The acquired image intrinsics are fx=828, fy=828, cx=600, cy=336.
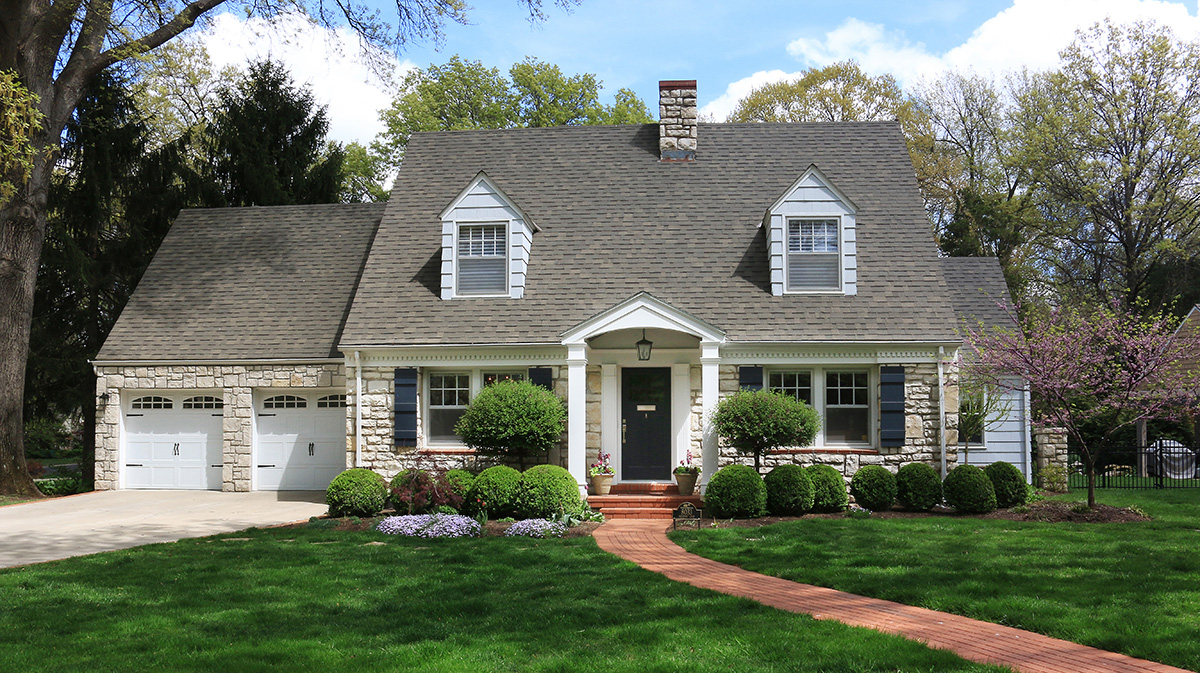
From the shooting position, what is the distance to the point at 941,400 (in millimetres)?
14180

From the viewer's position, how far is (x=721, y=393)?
14648 millimetres

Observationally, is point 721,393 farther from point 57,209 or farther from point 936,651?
point 57,209

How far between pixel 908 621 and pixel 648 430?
8.50 m

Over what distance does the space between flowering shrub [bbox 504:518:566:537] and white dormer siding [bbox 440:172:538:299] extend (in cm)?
508

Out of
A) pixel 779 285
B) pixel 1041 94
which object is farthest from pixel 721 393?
pixel 1041 94

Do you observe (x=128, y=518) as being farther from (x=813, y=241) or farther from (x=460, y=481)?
(x=813, y=241)

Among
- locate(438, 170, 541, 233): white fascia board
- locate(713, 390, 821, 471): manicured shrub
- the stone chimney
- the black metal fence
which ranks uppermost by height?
the stone chimney

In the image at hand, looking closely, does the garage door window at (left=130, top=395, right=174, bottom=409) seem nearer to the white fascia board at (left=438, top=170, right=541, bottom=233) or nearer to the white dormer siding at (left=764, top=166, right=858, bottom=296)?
the white fascia board at (left=438, top=170, right=541, bottom=233)

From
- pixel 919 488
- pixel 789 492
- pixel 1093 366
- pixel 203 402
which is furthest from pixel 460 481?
pixel 1093 366

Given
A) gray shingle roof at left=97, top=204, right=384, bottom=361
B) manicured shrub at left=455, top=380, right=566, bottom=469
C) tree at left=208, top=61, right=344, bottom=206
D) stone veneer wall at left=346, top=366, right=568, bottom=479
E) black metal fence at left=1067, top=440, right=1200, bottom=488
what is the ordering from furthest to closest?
tree at left=208, top=61, right=344, bottom=206, black metal fence at left=1067, top=440, right=1200, bottom=488, gray shingle roof at left=97, top=204, right=384, bottom=361, stone veneer wall at left=346, top=366, right=568, bottom=479, manicured shrub at left=455, top=380, right=566, bottom=469

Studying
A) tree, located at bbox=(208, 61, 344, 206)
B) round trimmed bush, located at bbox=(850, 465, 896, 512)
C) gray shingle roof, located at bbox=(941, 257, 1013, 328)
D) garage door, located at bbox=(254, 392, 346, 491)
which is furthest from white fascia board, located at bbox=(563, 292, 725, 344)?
tree, located at bbox=(208, 61, 344, 206)

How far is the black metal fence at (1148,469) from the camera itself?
1906 cm

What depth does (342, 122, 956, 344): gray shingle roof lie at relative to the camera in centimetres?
1494

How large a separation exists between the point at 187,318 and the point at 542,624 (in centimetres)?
1418
